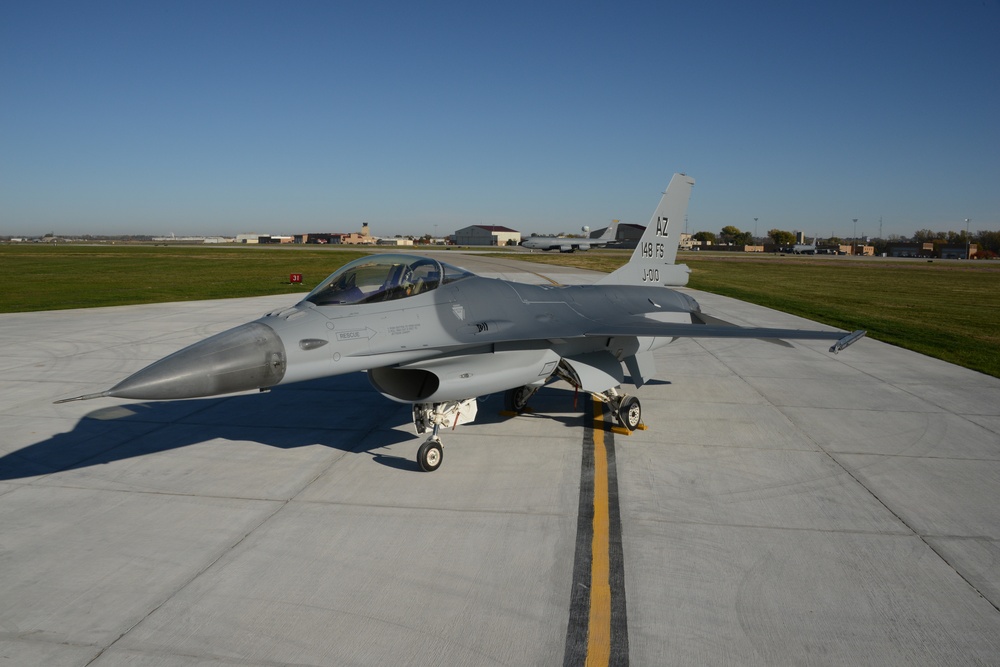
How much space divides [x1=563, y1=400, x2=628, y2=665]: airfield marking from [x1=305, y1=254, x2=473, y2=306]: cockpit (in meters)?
3.14

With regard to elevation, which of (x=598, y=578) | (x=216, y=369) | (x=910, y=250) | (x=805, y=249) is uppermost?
(x=910, y=250)

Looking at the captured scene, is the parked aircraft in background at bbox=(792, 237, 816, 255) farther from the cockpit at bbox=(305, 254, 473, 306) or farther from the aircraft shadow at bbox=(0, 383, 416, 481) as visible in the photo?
Answer: the cockpit at bbox=(305, 254, 473, 306)

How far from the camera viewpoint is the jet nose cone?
5625 mm

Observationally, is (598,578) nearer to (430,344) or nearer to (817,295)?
(430,344)

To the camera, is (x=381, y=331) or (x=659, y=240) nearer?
(x=381, y=331)

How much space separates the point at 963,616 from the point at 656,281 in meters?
9.05

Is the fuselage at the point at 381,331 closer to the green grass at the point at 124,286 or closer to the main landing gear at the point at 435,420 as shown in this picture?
the main landing gear at the point at 435,420

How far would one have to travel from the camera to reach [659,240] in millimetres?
12727

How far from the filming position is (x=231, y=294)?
2844 cm

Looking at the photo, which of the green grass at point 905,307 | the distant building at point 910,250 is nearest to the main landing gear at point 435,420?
the green grass at point 905,307

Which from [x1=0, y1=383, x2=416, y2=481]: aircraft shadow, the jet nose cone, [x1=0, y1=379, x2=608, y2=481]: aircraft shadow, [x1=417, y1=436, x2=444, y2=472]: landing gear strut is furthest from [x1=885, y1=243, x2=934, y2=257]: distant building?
the jet nose cone

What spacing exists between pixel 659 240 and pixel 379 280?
7.28m

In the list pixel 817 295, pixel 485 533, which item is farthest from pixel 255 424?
pixel 817 295

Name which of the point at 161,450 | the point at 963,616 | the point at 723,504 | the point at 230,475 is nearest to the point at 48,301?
the point at 161,450
